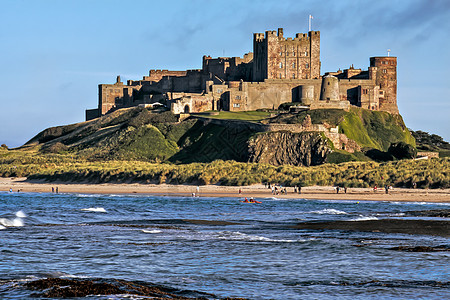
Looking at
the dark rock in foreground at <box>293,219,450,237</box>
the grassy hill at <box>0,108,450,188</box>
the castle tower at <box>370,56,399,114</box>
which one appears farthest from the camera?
the castle tower at <box>370,56,399,114</box>

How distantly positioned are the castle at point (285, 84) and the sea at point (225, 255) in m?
57.4

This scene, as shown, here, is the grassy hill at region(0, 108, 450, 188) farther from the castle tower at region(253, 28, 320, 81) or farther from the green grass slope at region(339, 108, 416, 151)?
the castle tower at region(253, 28, 320, 81)

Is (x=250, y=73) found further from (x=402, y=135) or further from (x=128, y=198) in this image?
(x=128, y=198)

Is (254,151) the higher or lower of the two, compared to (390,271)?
higher

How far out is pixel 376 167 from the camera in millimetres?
69188

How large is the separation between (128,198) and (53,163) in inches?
1154

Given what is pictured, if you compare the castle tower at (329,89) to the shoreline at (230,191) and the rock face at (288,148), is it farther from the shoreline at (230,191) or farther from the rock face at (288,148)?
the shoreline at (230,191)

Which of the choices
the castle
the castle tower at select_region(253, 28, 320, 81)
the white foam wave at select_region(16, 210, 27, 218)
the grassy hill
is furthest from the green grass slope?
the white foam wave at select_region(16, 210, 27, 218)

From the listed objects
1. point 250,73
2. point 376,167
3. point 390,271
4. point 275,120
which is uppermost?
point 250,73

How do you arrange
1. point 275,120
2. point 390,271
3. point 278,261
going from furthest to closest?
point 275,120, point 278,261, point 390,271

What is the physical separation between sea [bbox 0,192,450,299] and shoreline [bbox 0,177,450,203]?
13347 mm

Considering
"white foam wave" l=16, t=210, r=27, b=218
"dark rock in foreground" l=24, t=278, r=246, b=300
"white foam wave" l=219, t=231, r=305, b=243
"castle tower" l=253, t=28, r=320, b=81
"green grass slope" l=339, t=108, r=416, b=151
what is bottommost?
"dark rock in foreground" l=24, t=278, r=246, b=300

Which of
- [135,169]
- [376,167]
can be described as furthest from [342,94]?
[135,169]

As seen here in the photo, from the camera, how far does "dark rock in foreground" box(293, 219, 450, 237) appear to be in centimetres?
3175
